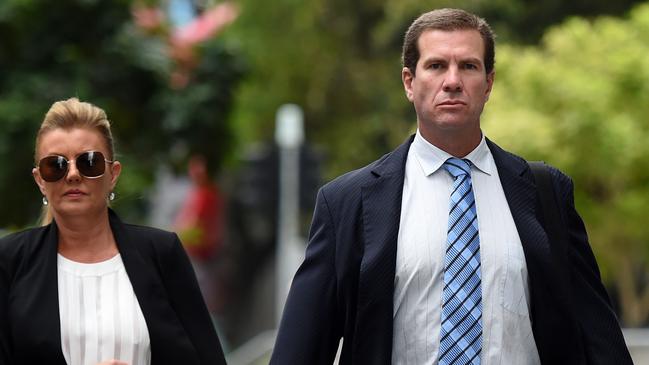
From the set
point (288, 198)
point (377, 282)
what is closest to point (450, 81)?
point (377, 282)

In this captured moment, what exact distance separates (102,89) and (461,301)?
47.2 feet

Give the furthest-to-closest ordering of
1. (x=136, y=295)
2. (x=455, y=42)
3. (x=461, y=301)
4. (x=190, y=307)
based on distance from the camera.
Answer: (x=190, y=307) < (x=136, y=295) < (x=455, y=42) < (x=461, y=301)

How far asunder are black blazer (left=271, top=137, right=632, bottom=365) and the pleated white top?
0.47 meters

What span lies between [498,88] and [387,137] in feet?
24.0

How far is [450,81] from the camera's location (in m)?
5.85

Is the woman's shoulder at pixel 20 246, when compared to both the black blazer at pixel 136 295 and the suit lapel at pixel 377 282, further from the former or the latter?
the suit lapel at pixel 377 282

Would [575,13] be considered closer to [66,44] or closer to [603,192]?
[603,192]

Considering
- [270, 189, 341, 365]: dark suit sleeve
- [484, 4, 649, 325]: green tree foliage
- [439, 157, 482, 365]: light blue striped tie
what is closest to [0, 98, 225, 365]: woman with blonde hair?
[270, 189, 341, 365]: dark suit sleeve

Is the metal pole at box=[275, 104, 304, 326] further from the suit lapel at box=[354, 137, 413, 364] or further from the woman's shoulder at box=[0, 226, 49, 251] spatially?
the suit lapel at box=[354, 137, 413, 364]

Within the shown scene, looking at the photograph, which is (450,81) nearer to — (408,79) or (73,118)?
(408,79)

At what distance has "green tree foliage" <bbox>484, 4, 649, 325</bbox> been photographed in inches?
896

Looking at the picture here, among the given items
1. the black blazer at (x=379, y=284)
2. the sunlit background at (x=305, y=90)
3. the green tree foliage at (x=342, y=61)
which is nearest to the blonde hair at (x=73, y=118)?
the black blazer at (x=379, y=284)

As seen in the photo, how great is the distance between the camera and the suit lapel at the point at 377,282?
5.85m

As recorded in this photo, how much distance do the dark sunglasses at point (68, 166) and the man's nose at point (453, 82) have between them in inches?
47.2
